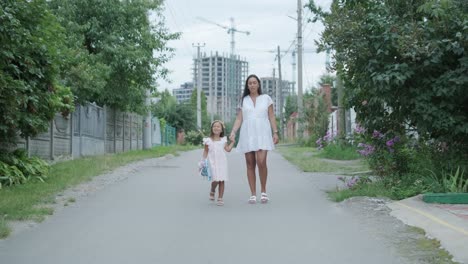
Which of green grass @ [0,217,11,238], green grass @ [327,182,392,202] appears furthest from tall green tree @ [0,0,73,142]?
green grass @ [327,182,392,202]

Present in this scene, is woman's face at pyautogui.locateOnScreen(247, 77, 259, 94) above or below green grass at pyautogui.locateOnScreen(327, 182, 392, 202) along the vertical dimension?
above

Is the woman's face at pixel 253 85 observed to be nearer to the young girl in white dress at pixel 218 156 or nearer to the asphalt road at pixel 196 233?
the young girl in white dress at pixel 218 156

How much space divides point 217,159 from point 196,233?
2.38 metres

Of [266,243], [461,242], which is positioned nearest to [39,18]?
[266,243]

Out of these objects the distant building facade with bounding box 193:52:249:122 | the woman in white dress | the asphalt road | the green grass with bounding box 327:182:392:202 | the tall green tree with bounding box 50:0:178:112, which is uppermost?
the distant building facade with bounding box 193:52:249:122

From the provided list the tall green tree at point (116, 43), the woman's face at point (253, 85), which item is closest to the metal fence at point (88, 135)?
the tall green tree at point (116, 43)

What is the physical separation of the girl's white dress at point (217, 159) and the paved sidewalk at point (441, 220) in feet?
7.69

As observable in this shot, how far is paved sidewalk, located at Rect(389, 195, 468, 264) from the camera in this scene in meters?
5.21

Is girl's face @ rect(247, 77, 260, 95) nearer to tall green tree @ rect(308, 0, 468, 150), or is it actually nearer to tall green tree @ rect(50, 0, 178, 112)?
tall green tree @ rect(308, 0, 468, 150)

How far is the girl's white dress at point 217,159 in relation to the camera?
8453 mm

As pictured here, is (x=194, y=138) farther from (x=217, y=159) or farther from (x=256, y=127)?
(x=256, y=127)

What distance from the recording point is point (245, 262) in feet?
16.5

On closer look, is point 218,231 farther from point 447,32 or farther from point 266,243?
point 447,32

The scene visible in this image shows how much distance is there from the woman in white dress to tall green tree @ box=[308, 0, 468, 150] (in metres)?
1.31
